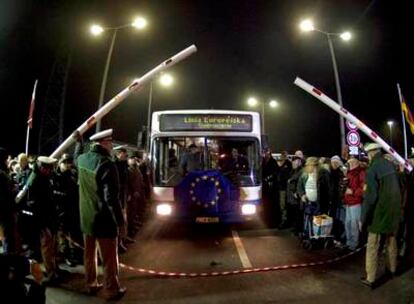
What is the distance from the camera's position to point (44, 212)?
278 inches

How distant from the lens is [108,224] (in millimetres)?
6211

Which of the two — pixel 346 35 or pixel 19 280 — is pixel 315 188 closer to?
pixel 19 280

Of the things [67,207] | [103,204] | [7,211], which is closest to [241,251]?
[67,207]

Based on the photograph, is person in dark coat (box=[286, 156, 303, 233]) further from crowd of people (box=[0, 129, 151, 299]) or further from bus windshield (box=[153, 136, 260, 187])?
crowd of people (box=[0, 129, 151, 299])

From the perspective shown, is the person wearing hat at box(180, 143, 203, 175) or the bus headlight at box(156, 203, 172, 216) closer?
the bus headlight at box(156, 203, 172, 216)

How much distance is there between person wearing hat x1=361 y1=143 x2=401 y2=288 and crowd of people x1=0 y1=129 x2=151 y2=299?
11.5ft

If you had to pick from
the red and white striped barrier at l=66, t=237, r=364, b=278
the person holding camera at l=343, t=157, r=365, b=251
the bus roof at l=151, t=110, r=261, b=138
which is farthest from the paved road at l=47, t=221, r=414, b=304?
the bus roof at l=151, t=110, r=261, b=138

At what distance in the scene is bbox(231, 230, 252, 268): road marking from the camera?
8.38 meters

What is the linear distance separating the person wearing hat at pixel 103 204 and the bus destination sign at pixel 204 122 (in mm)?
5138

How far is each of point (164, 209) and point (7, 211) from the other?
5075mm

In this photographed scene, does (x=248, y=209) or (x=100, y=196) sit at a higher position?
(x=100, y=196)

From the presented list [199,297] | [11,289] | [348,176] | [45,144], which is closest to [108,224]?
[199,297]

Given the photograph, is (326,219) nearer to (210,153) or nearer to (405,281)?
(405,281)

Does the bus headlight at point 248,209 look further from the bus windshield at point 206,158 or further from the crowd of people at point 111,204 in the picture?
the crowd of people at point 111,204
